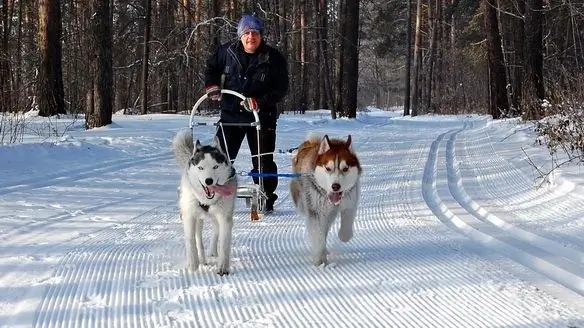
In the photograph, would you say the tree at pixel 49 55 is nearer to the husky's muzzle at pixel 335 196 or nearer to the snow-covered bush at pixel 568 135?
the snow-covered bush at pixel 568 135

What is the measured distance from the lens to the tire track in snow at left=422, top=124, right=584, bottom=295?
3.78 m

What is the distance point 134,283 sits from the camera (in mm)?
3760

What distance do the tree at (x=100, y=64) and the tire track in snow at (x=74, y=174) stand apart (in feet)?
12.3

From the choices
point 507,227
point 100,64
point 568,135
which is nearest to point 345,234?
point 507,227

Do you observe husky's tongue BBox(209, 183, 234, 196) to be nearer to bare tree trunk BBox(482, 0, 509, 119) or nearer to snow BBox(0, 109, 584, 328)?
snow BBox(0, 109, 584, 328)

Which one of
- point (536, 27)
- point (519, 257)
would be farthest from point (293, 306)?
point (536, 27)

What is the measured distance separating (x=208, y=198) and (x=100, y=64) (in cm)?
1035

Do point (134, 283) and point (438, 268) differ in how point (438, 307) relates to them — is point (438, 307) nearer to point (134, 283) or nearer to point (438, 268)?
point (438, 268)

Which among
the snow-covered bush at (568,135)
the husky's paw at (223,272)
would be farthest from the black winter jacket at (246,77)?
the snow-covered bush at (568,135)

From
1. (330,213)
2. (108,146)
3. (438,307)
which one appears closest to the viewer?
(438,307)

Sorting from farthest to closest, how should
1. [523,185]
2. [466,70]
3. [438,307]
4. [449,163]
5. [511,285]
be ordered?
1. [466,70]
2. [449,163]
3. [523,185]
4. [511,285]
5. [438,307]

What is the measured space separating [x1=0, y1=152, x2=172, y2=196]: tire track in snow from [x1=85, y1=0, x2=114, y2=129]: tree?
3.75 meters

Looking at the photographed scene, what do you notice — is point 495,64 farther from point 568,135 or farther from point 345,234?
point 345,234

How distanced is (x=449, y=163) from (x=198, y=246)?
6.44m
